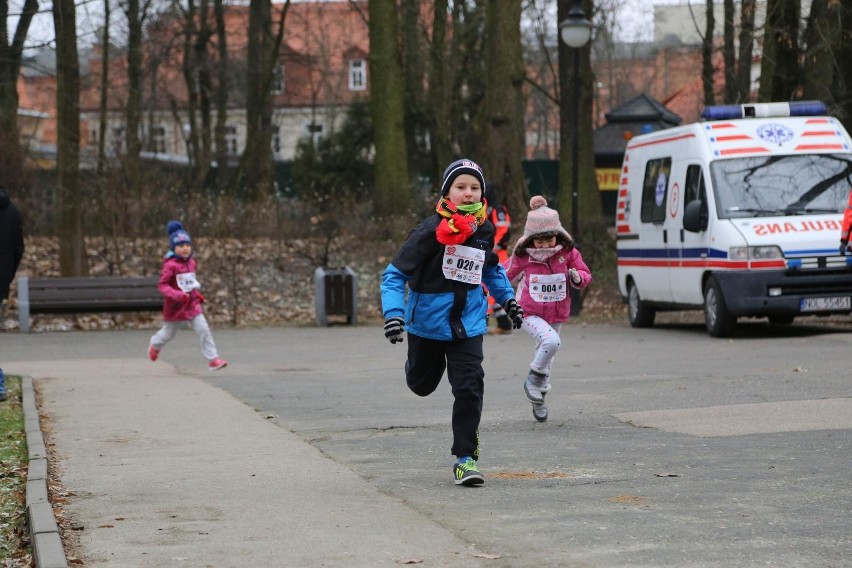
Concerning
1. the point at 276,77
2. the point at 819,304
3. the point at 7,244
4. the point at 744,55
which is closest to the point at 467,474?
the point at 7,244

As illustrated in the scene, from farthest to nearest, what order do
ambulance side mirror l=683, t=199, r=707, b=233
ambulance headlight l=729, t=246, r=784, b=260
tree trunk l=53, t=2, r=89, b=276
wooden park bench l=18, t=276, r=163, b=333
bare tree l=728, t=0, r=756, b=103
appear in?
bare tree l=728, t=0, r=756, b=103 → tree trunk l=53, t=2, r=89, b=276 → wooden park bench l=18, t=276, r=163, b=333 → ambulance side mirror l=683, t=199, r=707, b=233 → ambulance headlight l=729, t=246, r=784, b=260

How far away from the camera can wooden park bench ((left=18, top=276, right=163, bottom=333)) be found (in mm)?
22453

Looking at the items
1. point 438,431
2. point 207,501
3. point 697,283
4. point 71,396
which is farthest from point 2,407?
point 697,283

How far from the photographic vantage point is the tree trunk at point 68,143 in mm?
23750

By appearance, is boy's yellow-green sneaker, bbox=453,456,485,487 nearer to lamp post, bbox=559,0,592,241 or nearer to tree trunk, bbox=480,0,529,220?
lamp post, bbox=559,0,592,241

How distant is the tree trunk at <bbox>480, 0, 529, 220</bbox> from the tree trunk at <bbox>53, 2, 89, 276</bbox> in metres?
7.47

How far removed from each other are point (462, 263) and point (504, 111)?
19317 mm

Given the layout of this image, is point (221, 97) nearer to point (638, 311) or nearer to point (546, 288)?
point (638, 311)

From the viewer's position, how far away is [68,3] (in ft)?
77.3

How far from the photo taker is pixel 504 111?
27.1 meters

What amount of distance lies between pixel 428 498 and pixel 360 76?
8886cm

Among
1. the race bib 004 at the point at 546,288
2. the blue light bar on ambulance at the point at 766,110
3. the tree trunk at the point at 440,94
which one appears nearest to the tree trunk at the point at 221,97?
the tree trunk at the point at 440,94

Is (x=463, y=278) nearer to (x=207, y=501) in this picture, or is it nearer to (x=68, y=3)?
(x=207, y=501)

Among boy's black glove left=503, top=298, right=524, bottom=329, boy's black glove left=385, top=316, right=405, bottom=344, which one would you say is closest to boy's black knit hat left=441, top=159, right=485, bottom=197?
boy's black glove left=503, top=298, right=524, bottom=329
